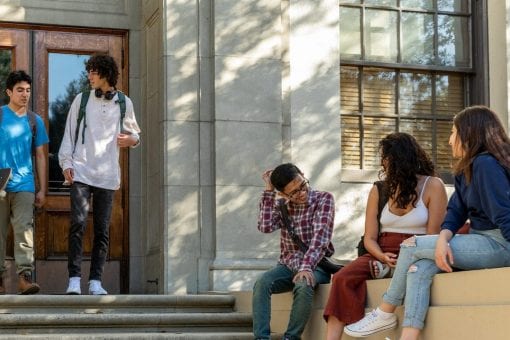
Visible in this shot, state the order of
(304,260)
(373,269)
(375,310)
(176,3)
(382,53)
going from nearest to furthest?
(375,310) < (373,269) < (304,260) < (176,3) < (382,53)

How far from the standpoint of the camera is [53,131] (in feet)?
39.1

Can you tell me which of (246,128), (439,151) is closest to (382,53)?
(439,151)

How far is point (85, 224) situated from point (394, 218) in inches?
125

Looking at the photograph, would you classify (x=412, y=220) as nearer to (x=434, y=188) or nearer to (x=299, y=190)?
(x=434, y=188)

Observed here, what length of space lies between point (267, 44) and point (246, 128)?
93 cm

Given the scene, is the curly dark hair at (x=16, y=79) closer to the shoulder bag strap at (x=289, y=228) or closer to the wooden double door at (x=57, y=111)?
the wooden double door at (x=57, y=111)

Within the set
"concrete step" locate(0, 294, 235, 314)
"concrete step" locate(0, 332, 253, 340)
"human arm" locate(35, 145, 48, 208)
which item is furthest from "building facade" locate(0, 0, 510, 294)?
"concrete step" locate(0, 332, 253, 340)

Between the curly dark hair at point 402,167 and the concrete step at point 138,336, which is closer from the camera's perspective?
the curly dark hair at point 402,167

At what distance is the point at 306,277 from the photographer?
28.8 ft

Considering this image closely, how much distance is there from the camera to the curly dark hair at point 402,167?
27.1ft

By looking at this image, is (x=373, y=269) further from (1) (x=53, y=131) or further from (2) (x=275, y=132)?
(1) (x=53, y=131)

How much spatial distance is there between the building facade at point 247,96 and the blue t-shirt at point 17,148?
4.69 ft

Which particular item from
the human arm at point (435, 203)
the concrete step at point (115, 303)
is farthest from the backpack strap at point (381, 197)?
the concrete step at point (115, 303)

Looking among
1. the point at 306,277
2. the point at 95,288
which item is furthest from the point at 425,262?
the point at 95,288
